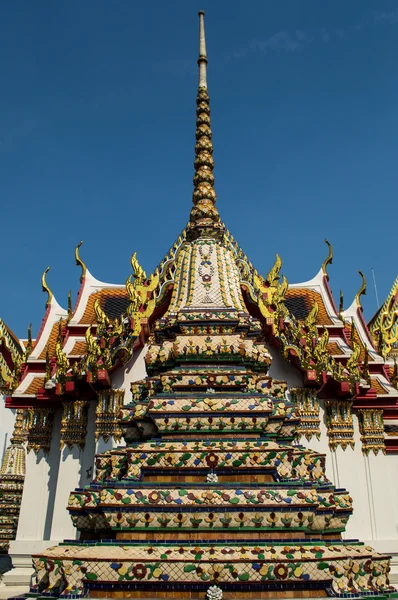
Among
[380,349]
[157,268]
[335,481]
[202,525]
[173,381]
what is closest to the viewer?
Result: [202,525]

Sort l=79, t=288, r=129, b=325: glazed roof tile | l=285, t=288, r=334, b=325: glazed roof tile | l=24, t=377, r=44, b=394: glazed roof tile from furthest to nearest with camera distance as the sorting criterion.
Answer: l=285, t=288, r=334, b=325: glazed roof tile → l=79, t=288, r=129, b=325: glazed roof tile → l=24, t=377, r=44, b=394: glazed roof tile

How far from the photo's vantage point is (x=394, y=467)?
11.8 metres

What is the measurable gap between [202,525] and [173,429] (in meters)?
1.03

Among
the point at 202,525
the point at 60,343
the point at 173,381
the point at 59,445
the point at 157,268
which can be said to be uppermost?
the point at 157,268

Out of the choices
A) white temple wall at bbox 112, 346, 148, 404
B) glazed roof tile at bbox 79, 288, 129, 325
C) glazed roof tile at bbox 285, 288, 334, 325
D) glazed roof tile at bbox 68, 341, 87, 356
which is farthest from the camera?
glazed roof tile at bbox 285, 288, 334, 325

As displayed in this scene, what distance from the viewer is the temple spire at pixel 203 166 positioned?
843 centimetres

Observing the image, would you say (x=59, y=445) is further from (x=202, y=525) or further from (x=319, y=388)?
(x=202, y=525)

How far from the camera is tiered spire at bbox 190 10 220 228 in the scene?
849 cm

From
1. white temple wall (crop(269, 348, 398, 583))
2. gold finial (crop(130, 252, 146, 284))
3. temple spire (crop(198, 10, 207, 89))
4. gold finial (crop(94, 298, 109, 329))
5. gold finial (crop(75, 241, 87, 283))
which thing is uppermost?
temple spire (crop(198, 10, 207, 89))

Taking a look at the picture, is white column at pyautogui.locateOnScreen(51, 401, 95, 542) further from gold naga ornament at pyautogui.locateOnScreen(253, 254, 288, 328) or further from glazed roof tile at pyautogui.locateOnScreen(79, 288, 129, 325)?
gold naga ornament at pyautogui.locateOnScreen(253, 254, 288, 328)

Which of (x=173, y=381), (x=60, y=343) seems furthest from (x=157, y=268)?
(x=173, y=381)

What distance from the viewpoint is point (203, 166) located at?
30.7ft

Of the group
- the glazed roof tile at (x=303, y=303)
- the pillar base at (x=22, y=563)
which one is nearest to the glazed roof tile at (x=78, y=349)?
the pillar base at (x=22, y=563)

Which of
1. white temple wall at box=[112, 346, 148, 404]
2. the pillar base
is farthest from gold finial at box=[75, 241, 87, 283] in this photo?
the pillar base
